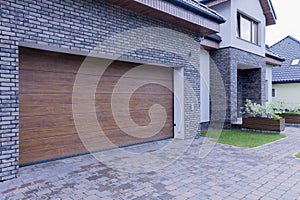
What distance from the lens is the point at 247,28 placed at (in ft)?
Answer: 37.7

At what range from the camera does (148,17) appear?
6316mm

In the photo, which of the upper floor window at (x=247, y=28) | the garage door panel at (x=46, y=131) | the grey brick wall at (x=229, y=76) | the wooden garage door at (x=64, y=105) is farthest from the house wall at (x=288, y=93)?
the garage door panel at (x=46, y=131)

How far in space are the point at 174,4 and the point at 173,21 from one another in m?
0.66

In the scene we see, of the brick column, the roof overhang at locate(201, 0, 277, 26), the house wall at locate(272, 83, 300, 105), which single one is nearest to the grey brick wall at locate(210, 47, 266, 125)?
the roof overhang at locate(201, 0, 277, 26)

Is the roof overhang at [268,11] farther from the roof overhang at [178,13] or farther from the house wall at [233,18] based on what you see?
the roof overhang at [178,13]

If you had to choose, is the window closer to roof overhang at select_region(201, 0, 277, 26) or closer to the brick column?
roof overhang at select_region(201, 0, 277, 26)

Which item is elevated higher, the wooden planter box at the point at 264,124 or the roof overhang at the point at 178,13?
the roof overhang at the point at 178,13

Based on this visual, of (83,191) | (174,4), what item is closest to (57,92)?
(83,191)

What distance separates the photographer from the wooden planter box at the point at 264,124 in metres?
8.77

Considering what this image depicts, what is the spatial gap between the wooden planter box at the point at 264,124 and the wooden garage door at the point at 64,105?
15.3 feet

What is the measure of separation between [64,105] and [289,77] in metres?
16.4

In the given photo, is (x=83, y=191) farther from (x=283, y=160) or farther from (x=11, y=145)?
(x=283, y=160)

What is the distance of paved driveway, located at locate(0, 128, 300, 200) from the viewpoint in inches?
135

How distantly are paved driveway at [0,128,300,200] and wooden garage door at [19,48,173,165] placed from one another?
0.43 metres
